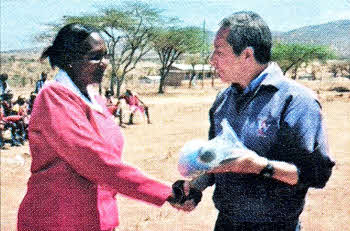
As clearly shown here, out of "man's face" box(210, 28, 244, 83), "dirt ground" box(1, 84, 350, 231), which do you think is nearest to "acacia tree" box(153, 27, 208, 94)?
"dirt ground" box(1, 84, 350, 231)

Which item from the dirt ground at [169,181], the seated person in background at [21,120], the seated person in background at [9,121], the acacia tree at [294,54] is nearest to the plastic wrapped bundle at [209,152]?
the dirt ground at [169,181]

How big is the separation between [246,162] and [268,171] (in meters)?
0.10

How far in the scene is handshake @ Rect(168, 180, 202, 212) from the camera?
2578 millimetres

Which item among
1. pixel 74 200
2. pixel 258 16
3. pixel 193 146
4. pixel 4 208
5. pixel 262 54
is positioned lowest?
pixel 4 208

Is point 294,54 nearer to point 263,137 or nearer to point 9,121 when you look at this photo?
point 9,121

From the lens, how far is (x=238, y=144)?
6.68 ft

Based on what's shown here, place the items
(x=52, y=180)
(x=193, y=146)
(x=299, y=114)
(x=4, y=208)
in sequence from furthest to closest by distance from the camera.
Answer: (x=4, y=208)
(x=52, y=180)
(x=193, y=146)
(x=299, y=114)

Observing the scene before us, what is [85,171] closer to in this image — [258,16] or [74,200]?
[74,200]

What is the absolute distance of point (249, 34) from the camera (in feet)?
6.99

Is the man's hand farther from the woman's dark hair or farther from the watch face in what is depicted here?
the woman's dark hair

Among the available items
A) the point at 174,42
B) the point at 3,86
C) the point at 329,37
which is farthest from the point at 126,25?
the point at 329,37

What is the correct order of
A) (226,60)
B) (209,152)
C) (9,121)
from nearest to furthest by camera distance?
(209,152), (226,60), (9,121)

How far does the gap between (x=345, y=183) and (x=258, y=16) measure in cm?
525

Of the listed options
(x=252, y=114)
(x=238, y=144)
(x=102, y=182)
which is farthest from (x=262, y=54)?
(x=102, y=182)
